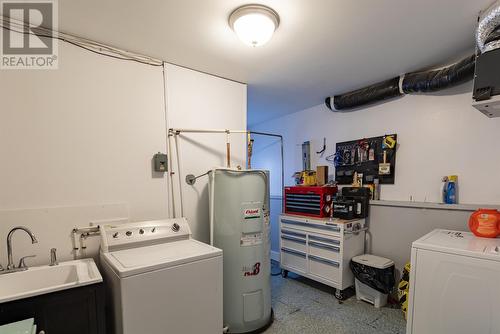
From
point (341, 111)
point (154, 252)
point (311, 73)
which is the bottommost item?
point (154, 252)

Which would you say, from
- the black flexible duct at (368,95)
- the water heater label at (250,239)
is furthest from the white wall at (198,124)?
the black flexible duct at (368,95)

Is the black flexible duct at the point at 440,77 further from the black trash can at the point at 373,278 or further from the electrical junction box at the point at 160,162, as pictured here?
the electrical junction box at the point at 160,162

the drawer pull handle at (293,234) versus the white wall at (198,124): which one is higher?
the white wall at (198,124)

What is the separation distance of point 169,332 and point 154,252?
51 cm

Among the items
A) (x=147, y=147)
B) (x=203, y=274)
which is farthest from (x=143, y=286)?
(x=147, y=147)

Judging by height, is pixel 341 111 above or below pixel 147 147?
above

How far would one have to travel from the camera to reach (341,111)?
3.39 metres

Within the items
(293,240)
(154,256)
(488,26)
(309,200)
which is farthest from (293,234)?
(488,26)

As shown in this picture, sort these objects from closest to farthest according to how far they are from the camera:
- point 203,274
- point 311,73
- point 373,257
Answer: point 203,274
point 311,73
point 373,257

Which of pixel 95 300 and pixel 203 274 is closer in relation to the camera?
pixel 95 300

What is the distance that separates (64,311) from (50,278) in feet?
1.53

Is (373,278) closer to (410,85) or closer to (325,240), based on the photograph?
(325,240)

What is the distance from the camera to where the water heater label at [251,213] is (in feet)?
7.07

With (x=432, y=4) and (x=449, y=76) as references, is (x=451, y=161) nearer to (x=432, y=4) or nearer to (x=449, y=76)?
(x=449, y=76)
